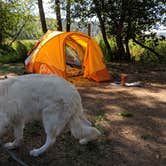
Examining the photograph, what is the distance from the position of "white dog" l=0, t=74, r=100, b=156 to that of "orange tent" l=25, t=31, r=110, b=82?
14.3 ft

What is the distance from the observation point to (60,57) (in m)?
8.03

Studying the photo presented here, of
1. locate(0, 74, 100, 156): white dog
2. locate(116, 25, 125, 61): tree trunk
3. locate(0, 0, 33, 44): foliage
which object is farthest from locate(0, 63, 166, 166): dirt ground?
locate(0, 0, 33, 44): foliage

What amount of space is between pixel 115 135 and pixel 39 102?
1480 millimetres

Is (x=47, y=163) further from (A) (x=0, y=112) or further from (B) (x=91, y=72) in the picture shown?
(B) (x=91, y=72)

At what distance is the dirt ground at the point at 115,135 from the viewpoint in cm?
369

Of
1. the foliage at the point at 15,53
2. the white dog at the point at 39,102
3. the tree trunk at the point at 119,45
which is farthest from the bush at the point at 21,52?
the white dog at the point at 39,102

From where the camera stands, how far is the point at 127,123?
194 inches

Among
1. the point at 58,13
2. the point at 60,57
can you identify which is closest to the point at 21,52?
the point at 58,13

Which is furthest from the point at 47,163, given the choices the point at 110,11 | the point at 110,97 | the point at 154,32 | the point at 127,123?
the point at 154,32

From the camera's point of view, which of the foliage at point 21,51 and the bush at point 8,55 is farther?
the foliage at point 21,51

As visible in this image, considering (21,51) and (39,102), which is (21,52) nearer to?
(21,51)

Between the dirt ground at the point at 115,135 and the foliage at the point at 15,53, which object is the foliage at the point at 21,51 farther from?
the dirt ground at the point at 115,135

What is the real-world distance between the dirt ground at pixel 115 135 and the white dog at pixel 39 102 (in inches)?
15.5

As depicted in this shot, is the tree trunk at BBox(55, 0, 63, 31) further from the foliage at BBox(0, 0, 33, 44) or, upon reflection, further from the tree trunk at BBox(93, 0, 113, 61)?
the foliage at BBox(0, 0, 33, 44)
